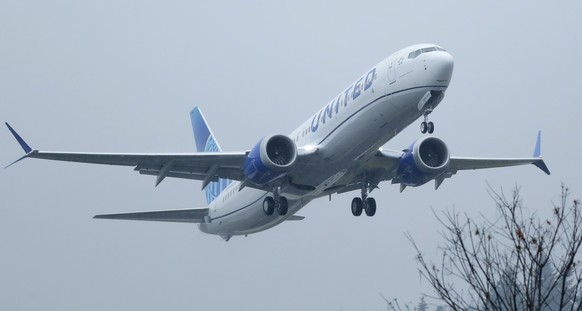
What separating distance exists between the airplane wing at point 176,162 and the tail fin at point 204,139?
8.83 m

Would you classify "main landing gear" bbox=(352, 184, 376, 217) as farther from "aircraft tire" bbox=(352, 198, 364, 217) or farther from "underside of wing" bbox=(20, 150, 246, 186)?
"underside of wing" bbox=(20, 150, 246, 186)

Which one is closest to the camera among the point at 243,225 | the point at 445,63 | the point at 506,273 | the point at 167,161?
the point at 506,273

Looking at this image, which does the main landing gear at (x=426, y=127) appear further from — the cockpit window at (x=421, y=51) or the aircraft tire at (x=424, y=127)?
the cockpit window at (x=421, y=51)

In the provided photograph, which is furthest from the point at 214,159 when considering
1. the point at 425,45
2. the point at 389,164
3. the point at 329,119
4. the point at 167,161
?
the point at 425,45

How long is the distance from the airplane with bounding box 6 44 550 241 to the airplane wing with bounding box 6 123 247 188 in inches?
1.7

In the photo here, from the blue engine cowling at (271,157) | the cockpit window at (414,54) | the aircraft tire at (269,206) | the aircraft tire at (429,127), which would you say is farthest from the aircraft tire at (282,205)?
the cockpit window at (414,54)

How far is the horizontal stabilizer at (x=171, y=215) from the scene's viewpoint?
39.3m

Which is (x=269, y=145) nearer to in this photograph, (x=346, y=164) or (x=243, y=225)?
(x=346, y=164)

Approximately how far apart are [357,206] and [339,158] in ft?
20.3

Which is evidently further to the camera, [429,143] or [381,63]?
[429,143]

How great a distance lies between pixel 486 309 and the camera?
9.53 meters

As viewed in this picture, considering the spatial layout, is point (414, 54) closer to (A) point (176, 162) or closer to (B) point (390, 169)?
(B) point (390, 169)

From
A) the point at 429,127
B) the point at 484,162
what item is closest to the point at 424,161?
the point at 484,162

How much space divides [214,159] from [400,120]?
29.0 feet
